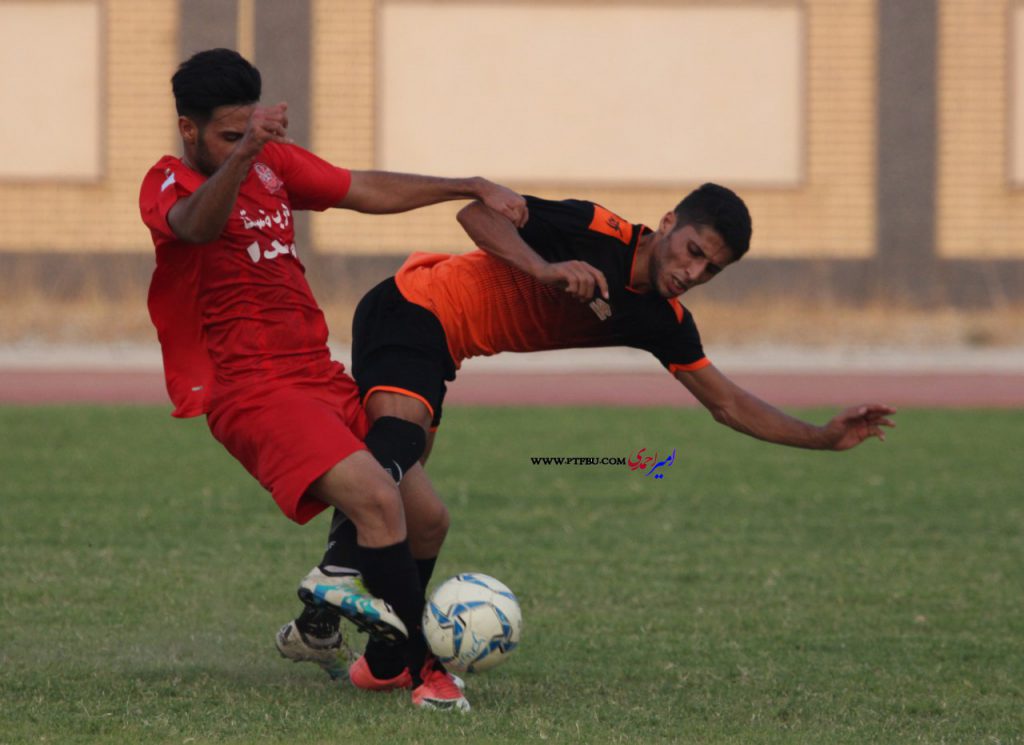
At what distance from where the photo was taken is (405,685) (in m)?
5.16

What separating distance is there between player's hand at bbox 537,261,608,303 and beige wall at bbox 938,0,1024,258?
18.3 meters

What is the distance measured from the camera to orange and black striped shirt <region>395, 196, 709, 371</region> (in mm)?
5414

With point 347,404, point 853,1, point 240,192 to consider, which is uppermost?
point 853,1

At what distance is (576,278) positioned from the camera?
16.3 feet

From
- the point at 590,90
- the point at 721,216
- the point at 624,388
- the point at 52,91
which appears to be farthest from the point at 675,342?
the point at 52,91

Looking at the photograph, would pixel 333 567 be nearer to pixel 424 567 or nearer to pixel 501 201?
pixel 424 567

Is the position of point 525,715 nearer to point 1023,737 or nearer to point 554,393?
point 1023,737

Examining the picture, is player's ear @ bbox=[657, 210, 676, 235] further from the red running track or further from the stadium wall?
the stadium wall

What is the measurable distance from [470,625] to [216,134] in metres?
1.69

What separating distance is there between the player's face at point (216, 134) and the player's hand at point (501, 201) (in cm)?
79

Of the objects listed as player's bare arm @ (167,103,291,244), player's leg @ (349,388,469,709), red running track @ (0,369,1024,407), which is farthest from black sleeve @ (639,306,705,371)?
red running track @ (0,369,1024,407)

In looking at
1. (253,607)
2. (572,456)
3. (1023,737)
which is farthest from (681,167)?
(1023,737)

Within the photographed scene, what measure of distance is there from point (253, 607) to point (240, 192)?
7.23ft

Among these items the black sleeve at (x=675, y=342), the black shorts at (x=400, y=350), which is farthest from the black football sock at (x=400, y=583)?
the black sleeve at (x=675, y=342)
